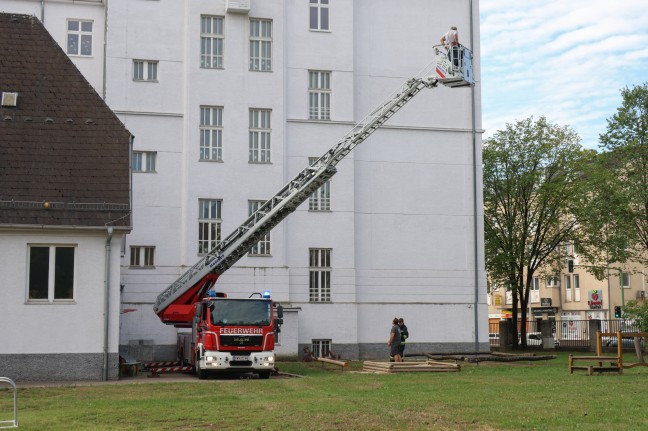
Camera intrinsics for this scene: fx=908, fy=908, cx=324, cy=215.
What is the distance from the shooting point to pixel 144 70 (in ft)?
123

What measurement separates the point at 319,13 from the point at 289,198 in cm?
1454

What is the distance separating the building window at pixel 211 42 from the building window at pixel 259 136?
2540mm

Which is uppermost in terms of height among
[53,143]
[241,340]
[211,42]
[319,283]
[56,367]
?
[211,42]

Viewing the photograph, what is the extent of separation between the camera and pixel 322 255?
3838cm

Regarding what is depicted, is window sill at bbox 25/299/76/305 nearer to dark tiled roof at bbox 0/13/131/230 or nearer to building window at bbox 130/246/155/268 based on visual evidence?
Result: dark tiled roof at bbox 0/13/131/230

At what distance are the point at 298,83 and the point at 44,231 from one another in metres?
16.3

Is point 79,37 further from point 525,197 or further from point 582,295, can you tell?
point 582,295

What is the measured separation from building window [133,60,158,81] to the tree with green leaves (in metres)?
21.2

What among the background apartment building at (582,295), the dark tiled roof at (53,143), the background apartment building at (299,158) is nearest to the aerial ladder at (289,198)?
the dark tiled roof at (53,143)

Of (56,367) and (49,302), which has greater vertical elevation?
(49,302)

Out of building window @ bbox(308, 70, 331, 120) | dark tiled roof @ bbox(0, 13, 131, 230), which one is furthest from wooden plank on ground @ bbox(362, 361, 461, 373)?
building window @ bbox(308, 70, 331, 120)

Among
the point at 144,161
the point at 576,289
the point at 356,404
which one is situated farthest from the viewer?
the point at 576,289

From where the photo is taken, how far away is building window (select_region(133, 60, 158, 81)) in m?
37.2

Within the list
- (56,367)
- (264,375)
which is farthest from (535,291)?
(56,367)
